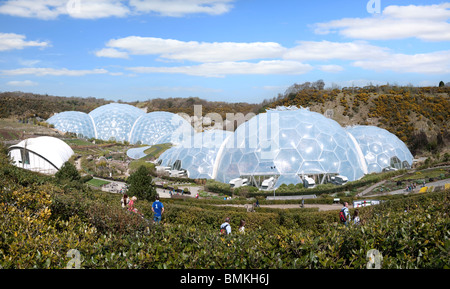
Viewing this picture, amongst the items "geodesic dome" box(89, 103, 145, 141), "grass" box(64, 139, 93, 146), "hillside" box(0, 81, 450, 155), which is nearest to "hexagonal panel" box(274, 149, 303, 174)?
"hillside" box(0, 81, 450, 155)

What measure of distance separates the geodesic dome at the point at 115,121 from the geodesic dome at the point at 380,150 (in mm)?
41187

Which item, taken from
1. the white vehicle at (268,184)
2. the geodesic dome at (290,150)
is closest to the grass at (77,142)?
the geodesic dome at (290,150)

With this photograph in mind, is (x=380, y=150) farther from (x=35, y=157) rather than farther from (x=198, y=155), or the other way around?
(x=35, y=157)

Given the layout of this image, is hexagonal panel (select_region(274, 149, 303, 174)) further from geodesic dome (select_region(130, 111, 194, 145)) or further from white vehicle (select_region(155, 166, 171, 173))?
geodesic dome (select_region(130, 111, 194, 145))

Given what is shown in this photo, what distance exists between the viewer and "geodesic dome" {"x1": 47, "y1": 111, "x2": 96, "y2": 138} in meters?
61.7

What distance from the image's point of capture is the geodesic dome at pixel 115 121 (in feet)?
202

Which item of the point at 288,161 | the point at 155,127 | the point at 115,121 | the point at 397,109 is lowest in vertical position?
the point at 288,161

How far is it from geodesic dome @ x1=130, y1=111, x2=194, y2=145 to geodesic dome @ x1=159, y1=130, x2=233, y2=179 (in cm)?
2048

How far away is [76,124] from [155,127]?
1507cm

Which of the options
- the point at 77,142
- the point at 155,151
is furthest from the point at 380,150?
the point at 77,142

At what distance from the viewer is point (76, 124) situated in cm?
6253

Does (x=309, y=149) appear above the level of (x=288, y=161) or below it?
above

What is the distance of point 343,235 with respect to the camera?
6.18m

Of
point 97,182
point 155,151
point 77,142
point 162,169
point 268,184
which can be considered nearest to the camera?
point 268,184
